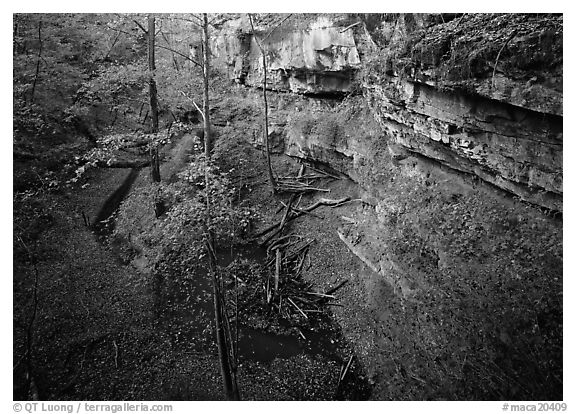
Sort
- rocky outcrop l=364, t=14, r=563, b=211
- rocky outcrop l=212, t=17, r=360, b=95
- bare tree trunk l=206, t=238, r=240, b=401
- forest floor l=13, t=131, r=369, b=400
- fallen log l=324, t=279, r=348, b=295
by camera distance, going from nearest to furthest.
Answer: rocky outcrop l=364, t=14, r=563, b=211
bare tree trunk l=206, t=238, r=240, b=401
forest floor l=13, t=131, r=369, b=400
fallen log l=324, t=279, r=348, b=295
rocky outcrop l=212, t=17, r=360, b=95

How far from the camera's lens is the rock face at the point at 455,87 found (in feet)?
14.5

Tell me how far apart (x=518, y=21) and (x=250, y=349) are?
268 inches

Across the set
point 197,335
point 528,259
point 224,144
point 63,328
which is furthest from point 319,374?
point 224,144

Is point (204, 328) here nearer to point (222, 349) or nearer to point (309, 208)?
point (222, 349)

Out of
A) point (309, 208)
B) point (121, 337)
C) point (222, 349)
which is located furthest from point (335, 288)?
point (121, 337)

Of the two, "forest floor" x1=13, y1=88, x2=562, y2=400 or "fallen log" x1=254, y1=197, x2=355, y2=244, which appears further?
"fallen log" x1=254, y1=197, x2=355, y2=244

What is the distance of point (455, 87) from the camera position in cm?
523

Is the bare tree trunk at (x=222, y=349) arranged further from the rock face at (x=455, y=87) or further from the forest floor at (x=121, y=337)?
the rock face at (x=455, y=87)

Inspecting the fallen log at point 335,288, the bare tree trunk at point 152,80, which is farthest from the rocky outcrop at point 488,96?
the bare tree trunk at point 152,80

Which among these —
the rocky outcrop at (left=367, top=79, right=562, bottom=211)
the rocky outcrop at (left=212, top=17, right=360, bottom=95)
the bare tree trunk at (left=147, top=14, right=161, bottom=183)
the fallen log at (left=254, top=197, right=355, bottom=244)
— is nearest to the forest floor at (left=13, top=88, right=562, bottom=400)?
the fallen log at (left=254, top=197, right=355, bottom=244)

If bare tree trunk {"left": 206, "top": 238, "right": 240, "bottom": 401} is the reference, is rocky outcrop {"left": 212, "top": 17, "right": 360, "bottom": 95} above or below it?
above

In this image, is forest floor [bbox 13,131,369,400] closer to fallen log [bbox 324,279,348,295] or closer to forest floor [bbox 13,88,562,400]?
forest floor [bbox 13,88,562,400]

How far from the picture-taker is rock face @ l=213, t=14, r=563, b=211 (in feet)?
Answer: 14.5

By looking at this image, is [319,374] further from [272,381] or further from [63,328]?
[63,328]
